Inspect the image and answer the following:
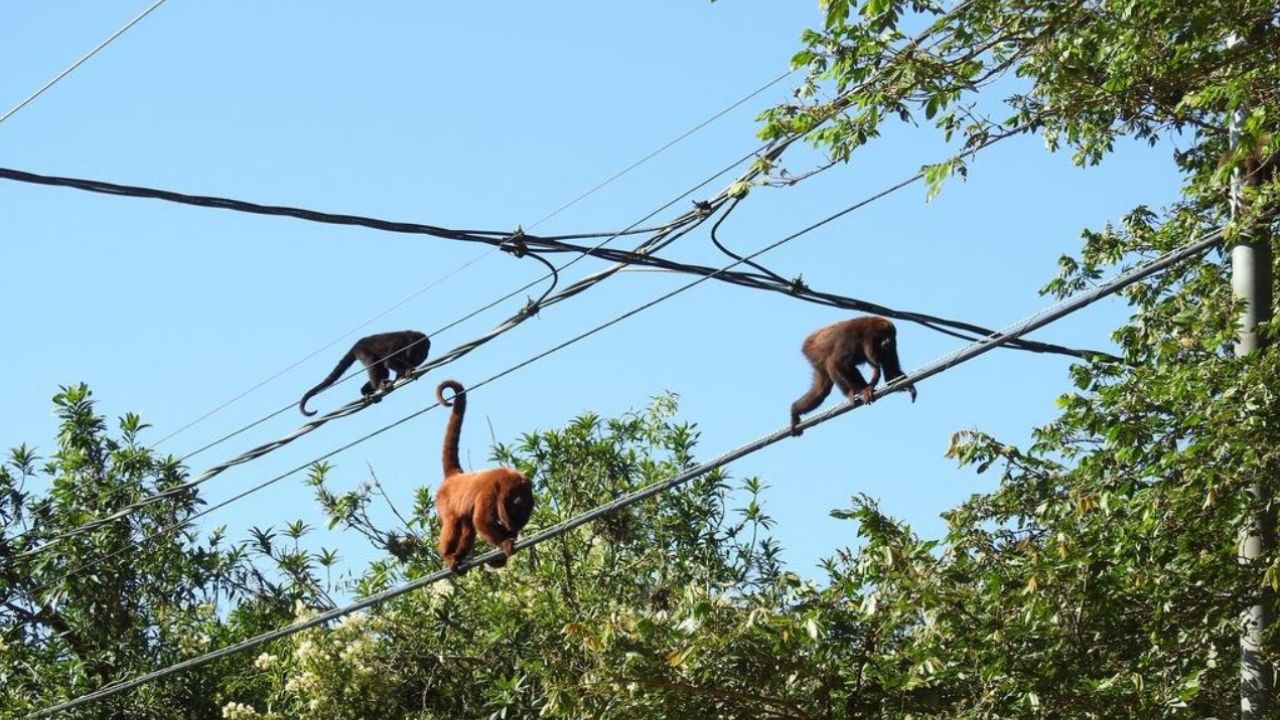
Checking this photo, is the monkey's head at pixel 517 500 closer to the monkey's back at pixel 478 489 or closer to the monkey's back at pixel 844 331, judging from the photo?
the monkey's back at pixel 478 489

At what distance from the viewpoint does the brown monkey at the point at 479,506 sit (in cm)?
1163

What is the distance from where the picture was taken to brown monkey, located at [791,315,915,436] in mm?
11523

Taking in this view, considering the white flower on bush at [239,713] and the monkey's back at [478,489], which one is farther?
the white flower on bush at [239,713]

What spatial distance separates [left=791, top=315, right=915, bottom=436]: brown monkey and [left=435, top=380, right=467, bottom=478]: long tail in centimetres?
230

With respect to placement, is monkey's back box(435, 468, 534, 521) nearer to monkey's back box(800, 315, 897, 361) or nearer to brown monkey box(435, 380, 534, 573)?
brown monkey box(435, 380, 534, 573)

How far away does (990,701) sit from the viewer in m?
11.1

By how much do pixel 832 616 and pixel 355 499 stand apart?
7.48 m

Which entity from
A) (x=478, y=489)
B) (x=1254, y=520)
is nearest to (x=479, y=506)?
(x=478, y=489)

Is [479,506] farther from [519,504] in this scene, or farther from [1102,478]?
[1102,478]

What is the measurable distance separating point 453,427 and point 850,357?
2942 millimetres

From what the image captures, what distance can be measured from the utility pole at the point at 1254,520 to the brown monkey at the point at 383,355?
650 centimetres

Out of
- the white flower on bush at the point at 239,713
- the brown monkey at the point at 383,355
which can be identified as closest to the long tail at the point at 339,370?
the brown monkey at the point at 383,355

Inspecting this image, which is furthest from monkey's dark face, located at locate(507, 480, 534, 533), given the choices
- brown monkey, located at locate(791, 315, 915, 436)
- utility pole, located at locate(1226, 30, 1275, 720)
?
utility pole, located at locate(1226, 30, 1275, 720)

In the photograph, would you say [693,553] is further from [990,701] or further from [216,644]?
[990,701]
